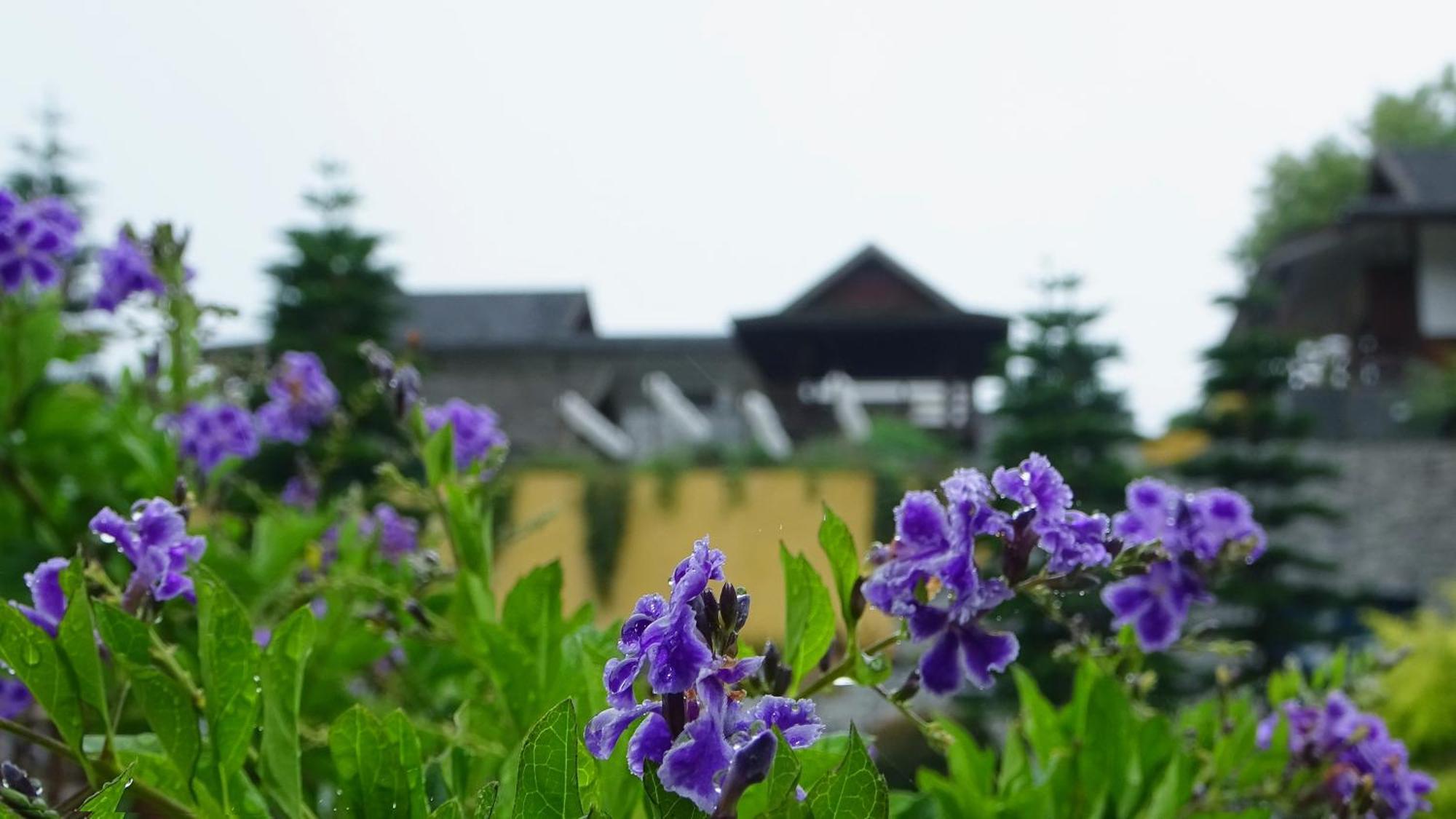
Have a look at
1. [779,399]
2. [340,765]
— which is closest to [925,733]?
[340,765]

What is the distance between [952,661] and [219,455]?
138 centimetres

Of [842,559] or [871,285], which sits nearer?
[842,559]

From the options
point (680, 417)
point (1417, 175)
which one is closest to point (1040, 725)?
point (680, 417)

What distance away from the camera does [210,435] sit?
1.80 metres

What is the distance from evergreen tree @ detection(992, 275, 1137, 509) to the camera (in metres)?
9.15

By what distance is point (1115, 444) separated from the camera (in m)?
9.45

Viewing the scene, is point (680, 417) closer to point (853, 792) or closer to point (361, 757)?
point (361, 757)

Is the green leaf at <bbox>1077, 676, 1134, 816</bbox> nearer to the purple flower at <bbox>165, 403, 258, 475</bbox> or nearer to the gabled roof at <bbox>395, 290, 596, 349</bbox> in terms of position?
the purple flower at <bbox>165, 403, 258, 475</bbox>

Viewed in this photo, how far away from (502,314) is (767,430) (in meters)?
11.6

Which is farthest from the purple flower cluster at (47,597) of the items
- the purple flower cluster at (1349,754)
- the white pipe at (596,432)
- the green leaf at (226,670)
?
the white pipe at (596,432)

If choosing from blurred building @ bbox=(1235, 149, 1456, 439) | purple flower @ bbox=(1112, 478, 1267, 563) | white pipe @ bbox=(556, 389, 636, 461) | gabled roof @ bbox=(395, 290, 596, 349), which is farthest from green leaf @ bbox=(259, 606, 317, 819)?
gabled roof @ bbox=(395, 290, 596, 349)

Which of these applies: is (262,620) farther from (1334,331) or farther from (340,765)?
(1334,331)

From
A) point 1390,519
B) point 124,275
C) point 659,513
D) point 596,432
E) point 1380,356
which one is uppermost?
point 124,275

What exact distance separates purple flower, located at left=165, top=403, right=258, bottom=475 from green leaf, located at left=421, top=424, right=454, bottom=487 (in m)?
0.75
